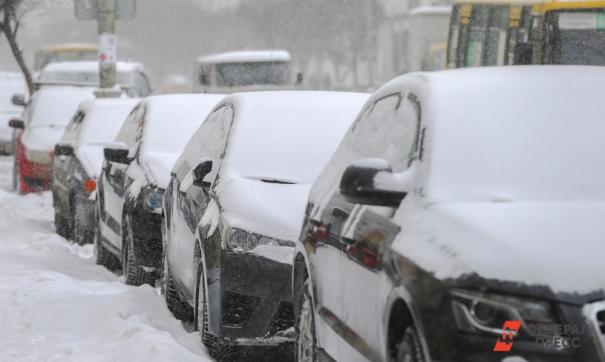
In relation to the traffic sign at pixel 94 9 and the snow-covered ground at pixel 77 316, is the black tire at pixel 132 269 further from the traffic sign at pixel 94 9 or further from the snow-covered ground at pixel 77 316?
the traffic sign at pixel 94 9

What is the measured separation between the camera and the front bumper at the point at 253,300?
6848 mm

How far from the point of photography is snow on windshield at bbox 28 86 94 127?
18.5 metres

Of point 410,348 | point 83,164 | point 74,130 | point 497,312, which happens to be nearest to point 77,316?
point 410,348

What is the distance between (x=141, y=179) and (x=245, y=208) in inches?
127

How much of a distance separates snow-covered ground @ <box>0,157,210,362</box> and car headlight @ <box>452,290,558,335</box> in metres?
2.80

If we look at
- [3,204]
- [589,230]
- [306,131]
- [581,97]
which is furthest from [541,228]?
[3,204]

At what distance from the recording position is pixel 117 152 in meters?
10.7

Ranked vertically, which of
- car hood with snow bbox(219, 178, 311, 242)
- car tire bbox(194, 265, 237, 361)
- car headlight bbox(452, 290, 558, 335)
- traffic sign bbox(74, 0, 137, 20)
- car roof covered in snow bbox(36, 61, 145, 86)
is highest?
car headlight bbox(452, 290, 558, 335)

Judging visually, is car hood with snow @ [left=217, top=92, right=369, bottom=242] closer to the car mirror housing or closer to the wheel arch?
the car mirror housing

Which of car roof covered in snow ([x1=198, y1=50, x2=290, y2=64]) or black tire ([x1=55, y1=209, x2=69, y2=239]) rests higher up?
black tire ([x1=55, y1=209, x2=69, y2=239])

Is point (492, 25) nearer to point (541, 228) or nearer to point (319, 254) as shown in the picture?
point (319, 254)

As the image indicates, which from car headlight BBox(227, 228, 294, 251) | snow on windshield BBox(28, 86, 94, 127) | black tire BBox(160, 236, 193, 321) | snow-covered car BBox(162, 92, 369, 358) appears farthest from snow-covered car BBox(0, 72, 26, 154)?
car headlight BBox(227, 228, 294, 251)

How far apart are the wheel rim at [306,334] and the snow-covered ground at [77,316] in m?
0.75

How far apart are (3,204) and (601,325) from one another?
13833mm
